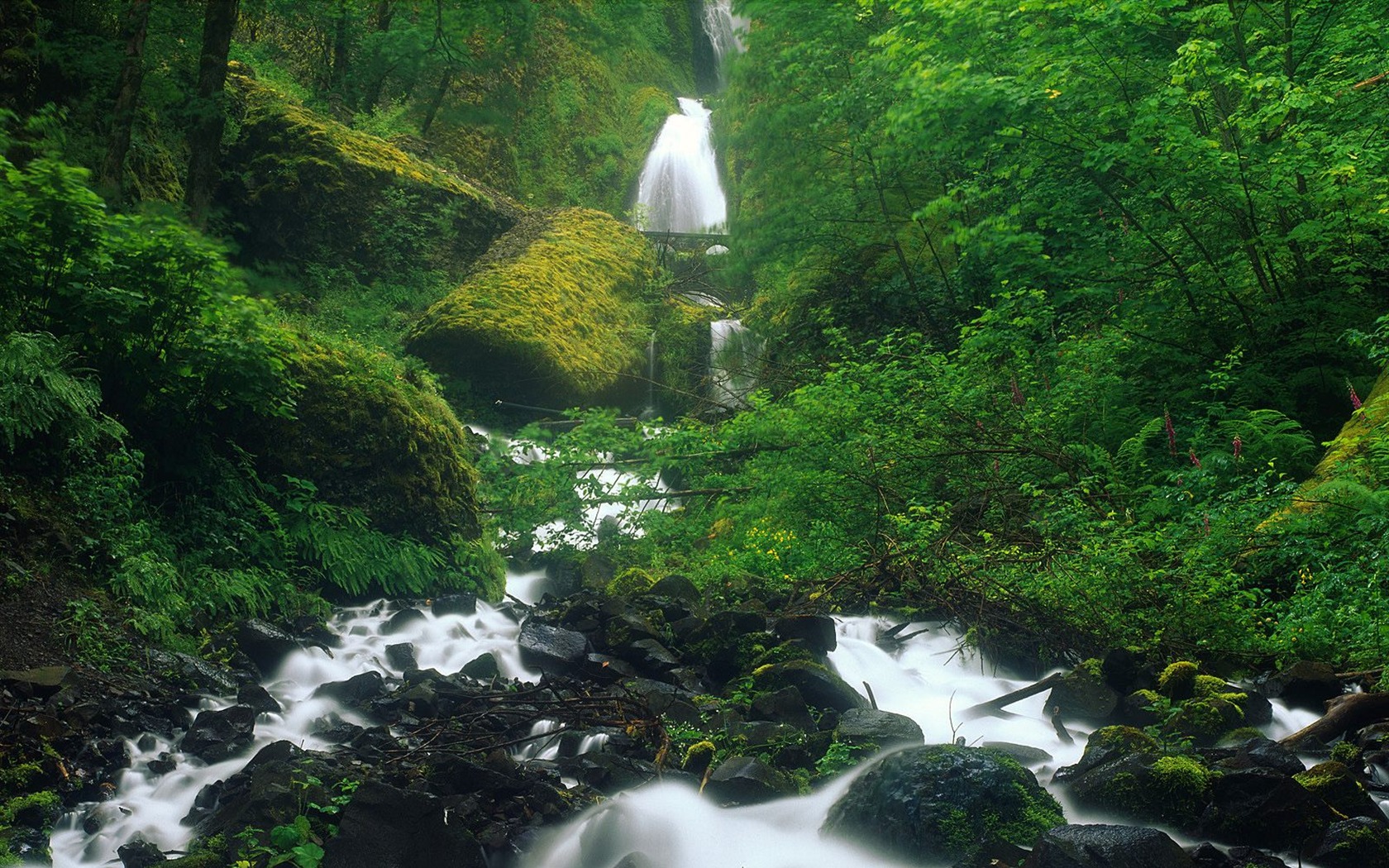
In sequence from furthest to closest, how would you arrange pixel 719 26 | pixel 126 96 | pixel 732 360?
pixel 719 26 → pixel 732 360 → pixel 126 96

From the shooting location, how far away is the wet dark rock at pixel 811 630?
6.48 m

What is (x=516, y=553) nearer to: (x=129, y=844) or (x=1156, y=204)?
(x=129, y=844)

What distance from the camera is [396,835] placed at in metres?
3.84

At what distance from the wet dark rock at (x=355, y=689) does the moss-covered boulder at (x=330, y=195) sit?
8.83m

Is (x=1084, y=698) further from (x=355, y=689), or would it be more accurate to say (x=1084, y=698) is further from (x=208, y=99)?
(x=208, y=99)

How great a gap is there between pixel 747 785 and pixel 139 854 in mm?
2514

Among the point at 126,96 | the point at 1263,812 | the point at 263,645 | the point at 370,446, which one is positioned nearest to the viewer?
the point at 1263,812

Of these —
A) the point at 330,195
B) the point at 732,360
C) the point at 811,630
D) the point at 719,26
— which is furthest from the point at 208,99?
the point at 719,26

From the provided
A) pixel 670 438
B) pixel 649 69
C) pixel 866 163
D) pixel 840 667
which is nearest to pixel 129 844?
pixel 840 667

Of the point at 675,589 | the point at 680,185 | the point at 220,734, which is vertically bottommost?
the point at 675,589

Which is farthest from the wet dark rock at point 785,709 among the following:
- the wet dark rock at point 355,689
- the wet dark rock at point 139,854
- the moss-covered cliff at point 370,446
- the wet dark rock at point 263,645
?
the moss-covered cliff at point 370,446

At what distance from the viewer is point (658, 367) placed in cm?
1534

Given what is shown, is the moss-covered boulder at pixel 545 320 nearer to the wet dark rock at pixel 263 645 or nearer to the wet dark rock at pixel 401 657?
the wet dark rock at pixel 401 657

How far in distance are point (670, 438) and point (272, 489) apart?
4170 mm
